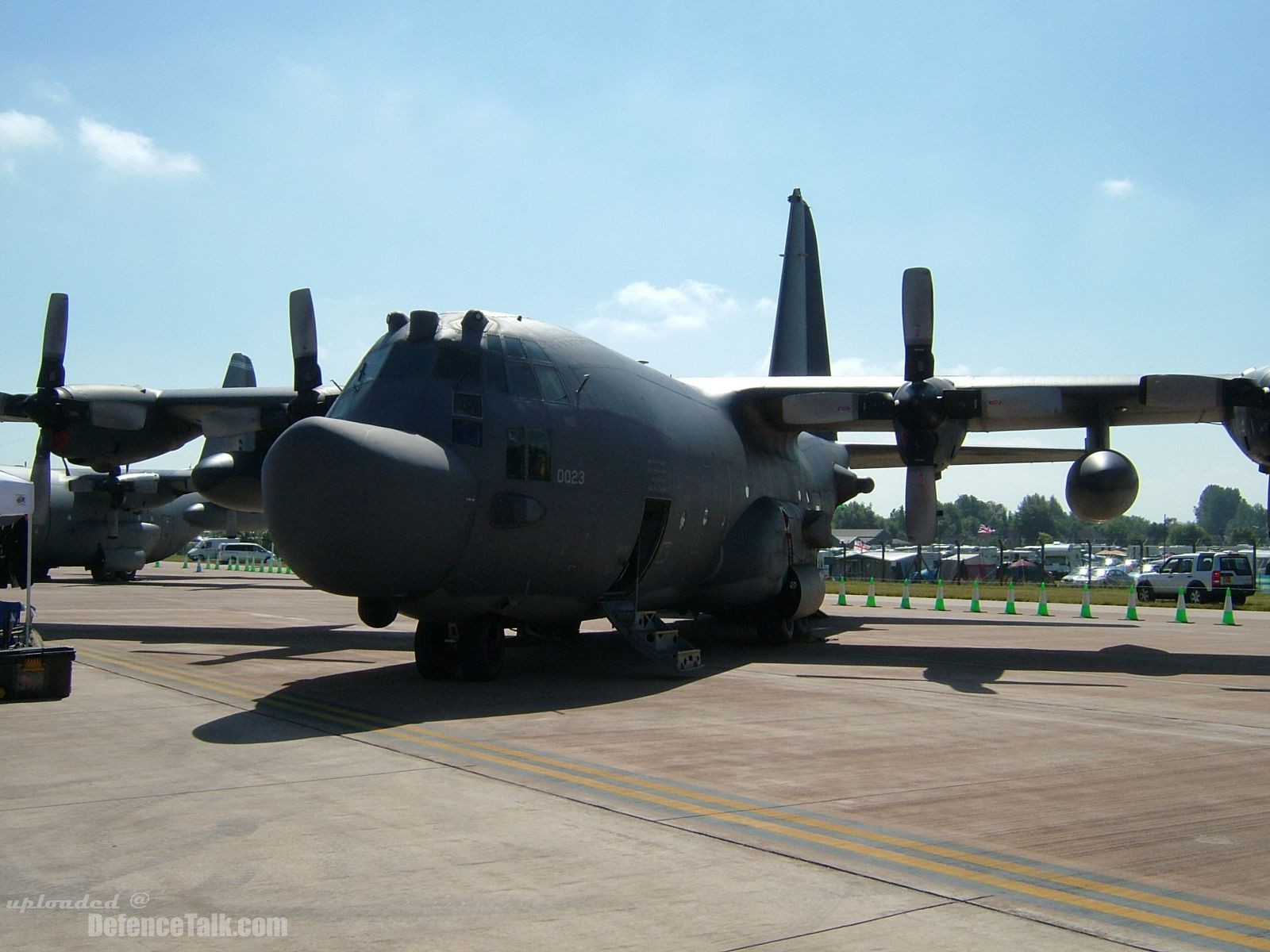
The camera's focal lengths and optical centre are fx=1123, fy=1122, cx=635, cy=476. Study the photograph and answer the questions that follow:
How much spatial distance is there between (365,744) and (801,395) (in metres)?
11.9

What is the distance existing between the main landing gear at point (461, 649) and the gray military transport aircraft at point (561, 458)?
3cm

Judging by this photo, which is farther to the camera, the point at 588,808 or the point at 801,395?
the point at 801,395

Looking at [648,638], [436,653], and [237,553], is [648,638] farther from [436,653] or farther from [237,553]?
[237,553]

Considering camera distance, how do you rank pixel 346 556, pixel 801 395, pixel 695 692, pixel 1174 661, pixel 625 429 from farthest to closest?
pixel 801 395, pixel 1174 661, pixel 625 429, pixel 695 692, pixel 346 556

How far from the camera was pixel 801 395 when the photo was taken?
1938cm

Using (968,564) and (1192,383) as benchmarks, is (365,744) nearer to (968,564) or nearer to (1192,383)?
(1192,383)

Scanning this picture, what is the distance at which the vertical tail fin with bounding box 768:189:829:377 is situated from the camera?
27031 mm

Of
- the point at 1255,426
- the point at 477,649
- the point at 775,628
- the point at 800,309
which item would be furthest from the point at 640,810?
the point at 800,309

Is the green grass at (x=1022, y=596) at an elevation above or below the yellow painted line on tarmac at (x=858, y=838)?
below

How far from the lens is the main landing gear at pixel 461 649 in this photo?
43.6ft

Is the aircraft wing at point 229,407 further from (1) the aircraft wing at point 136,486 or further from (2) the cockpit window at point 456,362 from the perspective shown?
(1) the aircraft wing at point 136,486

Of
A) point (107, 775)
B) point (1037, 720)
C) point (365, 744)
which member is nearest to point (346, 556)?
point (365, 744)

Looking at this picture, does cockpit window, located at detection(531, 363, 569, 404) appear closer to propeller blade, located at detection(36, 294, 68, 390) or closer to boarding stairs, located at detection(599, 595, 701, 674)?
boarding stairs, located at detection(599, 595, 701, 674)

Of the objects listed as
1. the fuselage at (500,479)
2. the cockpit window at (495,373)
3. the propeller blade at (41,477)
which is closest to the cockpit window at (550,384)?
the fuselage at (500,479)
